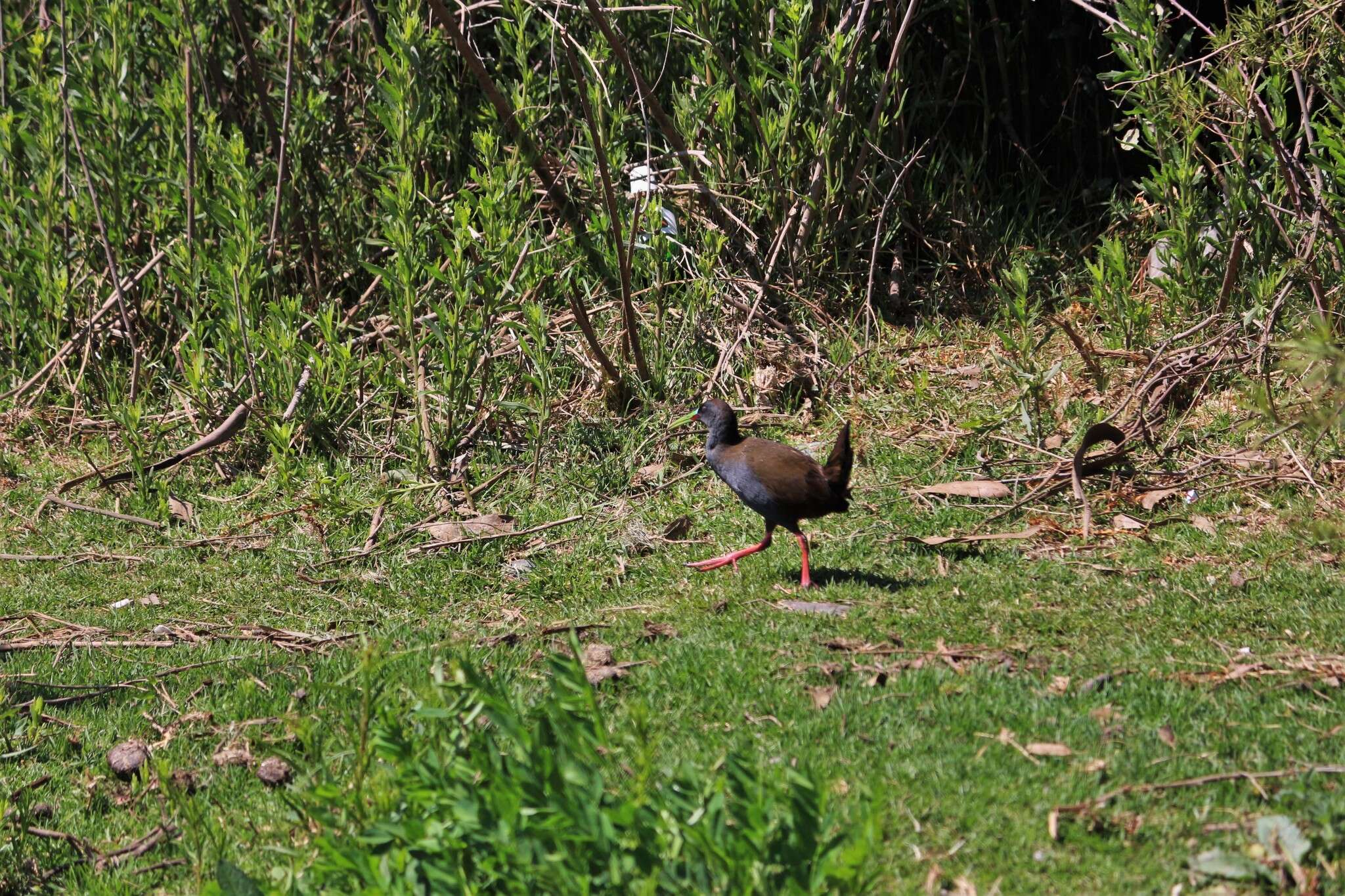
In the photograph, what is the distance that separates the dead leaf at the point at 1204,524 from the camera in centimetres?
663

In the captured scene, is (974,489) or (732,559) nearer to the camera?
(732,559)

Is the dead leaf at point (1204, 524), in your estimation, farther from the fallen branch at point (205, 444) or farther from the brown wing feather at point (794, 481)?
the fallen branch at point (205, 444)

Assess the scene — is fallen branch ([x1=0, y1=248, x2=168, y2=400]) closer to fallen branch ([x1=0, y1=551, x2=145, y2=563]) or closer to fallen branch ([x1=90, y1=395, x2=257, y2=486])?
fallen branch ([x1=90, y1=395, x2=257, y2=486])

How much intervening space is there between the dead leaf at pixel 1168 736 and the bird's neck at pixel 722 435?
9.84 feet

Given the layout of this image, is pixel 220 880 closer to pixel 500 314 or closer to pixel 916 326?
pixel 500 314

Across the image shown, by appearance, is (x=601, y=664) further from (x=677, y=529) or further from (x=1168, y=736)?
(x=1168, y=736)

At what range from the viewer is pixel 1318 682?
478cm

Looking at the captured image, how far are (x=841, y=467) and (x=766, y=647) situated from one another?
1103 millimetres

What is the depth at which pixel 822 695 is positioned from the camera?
16.0ft

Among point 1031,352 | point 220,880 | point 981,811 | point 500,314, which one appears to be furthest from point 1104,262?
point 220,880

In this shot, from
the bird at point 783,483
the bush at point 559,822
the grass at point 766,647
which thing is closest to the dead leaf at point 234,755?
the grass at point 766,647

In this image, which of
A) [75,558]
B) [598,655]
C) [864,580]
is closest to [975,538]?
[864,580]

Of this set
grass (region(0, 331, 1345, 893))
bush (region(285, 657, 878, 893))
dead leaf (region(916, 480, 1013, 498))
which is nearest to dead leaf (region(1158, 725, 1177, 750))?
grass (region(0, 331, 1345, 893))

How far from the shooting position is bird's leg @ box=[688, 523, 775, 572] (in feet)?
21.8
